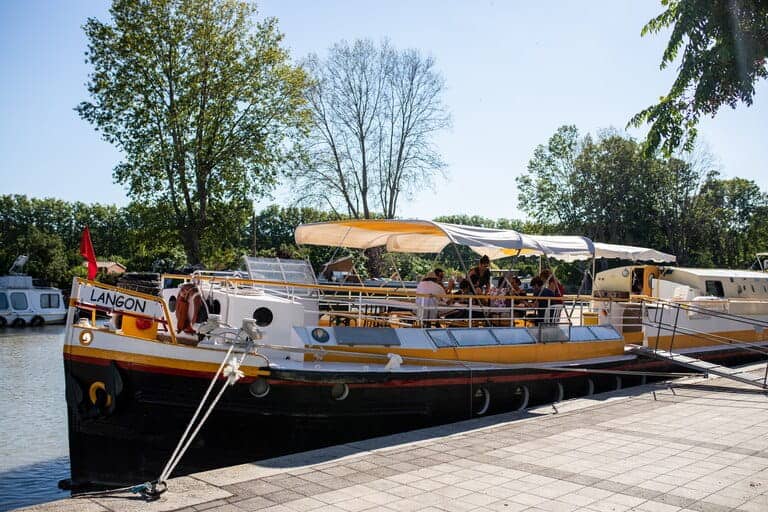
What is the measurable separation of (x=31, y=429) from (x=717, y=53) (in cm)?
1534

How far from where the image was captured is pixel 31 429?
51.0 feet

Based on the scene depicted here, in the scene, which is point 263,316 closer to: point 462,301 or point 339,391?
point 339,391

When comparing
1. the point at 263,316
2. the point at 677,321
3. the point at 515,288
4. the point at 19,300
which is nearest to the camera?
the point at 263,316

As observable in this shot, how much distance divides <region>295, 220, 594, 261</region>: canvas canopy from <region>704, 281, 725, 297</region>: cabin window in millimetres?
8825

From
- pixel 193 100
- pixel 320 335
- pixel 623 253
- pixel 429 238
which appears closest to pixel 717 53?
pixel 320 335

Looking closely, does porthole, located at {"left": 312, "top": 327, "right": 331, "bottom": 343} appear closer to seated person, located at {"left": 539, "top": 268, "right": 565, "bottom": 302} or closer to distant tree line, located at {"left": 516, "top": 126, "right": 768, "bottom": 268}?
seated person, located at {"left": 539, "top": 268, "right": 565, "bottom": 302}

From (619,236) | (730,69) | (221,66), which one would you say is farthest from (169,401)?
(619,236)

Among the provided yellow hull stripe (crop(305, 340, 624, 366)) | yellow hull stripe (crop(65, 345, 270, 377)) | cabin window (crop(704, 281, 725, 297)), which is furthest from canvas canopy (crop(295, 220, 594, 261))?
cabin window (crop(704, 281, 725, 297))

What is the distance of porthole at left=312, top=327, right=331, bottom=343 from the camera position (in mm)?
11188

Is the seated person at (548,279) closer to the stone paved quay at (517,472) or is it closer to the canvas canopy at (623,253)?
the canvas canopy at (623,253)

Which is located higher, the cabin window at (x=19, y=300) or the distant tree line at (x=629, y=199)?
the distant tree line at (x=629, y=199)

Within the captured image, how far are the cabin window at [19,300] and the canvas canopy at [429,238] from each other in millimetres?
35764

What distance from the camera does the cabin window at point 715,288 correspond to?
73.7 feet

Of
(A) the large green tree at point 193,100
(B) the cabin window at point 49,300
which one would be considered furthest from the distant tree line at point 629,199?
(B) the cabin window at point 49,300
